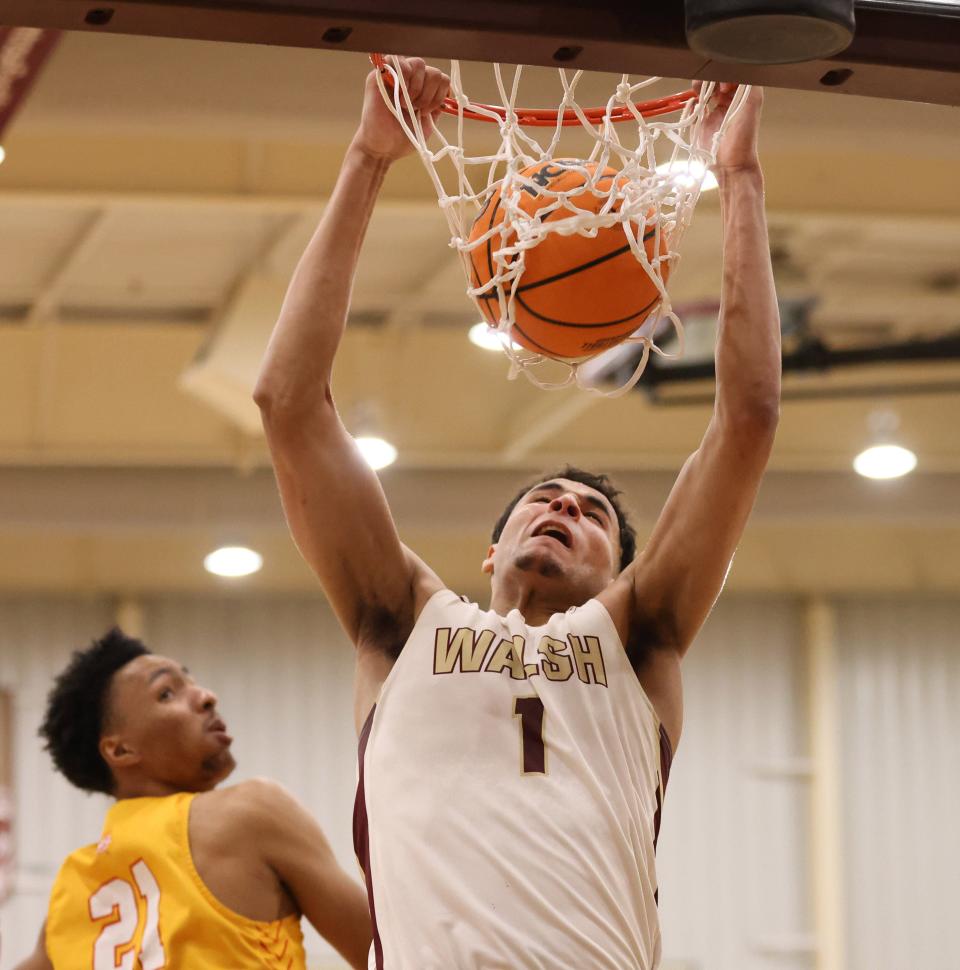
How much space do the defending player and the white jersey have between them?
1060 millimetres

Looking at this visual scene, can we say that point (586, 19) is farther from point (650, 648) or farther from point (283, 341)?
point (650, 648)

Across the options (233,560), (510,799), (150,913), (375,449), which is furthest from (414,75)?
(233,560)

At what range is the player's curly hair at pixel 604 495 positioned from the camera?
12.5 ft

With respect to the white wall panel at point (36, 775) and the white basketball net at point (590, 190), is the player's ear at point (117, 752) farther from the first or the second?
the white wall panel at point (36, 775)

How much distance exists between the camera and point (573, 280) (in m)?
3.28

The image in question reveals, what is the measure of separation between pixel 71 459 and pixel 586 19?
30.4 feet

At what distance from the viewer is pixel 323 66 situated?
225 inches

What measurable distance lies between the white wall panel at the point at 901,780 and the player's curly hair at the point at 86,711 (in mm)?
9741

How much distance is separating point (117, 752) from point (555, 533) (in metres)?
1.62

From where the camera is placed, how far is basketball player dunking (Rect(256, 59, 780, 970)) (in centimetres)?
280

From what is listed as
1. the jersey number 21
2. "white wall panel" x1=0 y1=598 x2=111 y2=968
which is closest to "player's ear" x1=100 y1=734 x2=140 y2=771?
the jersey number 21

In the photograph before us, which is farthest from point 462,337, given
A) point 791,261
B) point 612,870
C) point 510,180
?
point 612,870

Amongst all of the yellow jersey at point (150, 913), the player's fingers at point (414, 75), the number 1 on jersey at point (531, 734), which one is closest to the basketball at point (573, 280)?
the player's fingers at point (414, 75)

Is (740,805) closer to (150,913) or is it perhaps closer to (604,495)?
(150,913)
